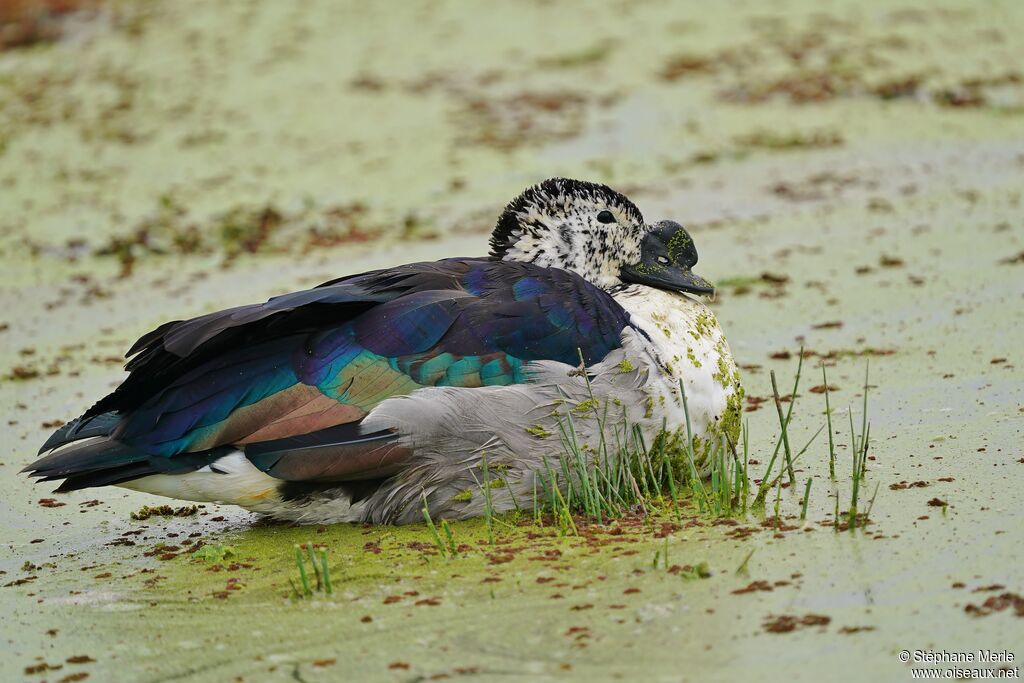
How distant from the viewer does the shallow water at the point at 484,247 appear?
3.55m

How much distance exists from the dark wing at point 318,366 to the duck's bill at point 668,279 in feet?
1.51

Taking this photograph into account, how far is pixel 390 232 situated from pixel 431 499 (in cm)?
466

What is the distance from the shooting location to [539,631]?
3514 mm

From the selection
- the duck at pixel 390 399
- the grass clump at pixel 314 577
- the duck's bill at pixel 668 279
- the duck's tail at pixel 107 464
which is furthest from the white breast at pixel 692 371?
the duck's tail at pixel 107 464

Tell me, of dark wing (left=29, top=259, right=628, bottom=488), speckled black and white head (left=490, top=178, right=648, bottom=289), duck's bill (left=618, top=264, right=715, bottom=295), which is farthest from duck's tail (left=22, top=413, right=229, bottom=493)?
duck's bill (left=618, top=264, right=715, bottom=295)

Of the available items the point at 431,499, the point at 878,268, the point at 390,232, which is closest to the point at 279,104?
the point at 390,232

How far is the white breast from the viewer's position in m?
4.50

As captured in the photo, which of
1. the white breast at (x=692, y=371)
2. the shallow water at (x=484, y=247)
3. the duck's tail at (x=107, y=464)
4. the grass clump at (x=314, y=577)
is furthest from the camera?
the white breast at (x=692, y=371)

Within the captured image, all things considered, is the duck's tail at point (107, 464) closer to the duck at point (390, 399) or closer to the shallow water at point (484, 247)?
the duck at point (390, 399)

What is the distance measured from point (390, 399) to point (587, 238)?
1.15 metres

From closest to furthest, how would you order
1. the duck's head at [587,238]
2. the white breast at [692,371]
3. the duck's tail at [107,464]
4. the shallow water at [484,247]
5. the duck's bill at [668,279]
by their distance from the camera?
the shallow water at [484,247] → the duck's tail at [107,464] → the white breast at [692,371] → the duck's bill at [668,279] → the duck's head at [587,238]

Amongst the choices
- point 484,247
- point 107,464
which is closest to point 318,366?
point 107,464

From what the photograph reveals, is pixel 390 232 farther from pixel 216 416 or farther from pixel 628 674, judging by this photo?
pixel 628 674

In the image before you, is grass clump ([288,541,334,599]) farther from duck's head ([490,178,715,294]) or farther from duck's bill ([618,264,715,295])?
duck's bill ([618,264,715,295])
